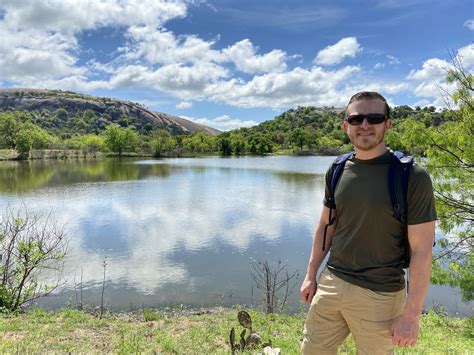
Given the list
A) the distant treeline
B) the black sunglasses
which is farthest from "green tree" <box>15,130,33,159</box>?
the black sunglasses

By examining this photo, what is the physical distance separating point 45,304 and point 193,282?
13.1 ft

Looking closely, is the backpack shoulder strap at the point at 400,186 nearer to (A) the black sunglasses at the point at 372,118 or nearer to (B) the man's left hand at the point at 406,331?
(A) the black sunglasses at the point at 372,118

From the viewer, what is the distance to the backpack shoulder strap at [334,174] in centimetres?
253

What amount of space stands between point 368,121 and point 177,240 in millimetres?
13715

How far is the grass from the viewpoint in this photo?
17.5 ft

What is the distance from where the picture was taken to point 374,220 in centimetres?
225

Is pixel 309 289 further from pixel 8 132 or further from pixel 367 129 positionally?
pixel 8 132

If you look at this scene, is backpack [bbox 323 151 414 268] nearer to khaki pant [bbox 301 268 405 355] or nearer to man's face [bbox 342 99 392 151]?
man's face [bbox 342 99 392 151]

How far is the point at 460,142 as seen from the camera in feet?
21.1

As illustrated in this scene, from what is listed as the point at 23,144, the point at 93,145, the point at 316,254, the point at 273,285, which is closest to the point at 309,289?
the point at 316,254

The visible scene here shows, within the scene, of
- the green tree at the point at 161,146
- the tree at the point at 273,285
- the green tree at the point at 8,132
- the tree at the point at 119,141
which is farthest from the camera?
the green tree at the point at 161,146


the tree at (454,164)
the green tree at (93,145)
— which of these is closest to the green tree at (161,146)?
the green tree at (93,145)

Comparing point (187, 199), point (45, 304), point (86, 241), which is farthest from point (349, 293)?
point (187, 199)

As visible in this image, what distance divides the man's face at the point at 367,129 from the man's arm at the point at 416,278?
1.89 feet
